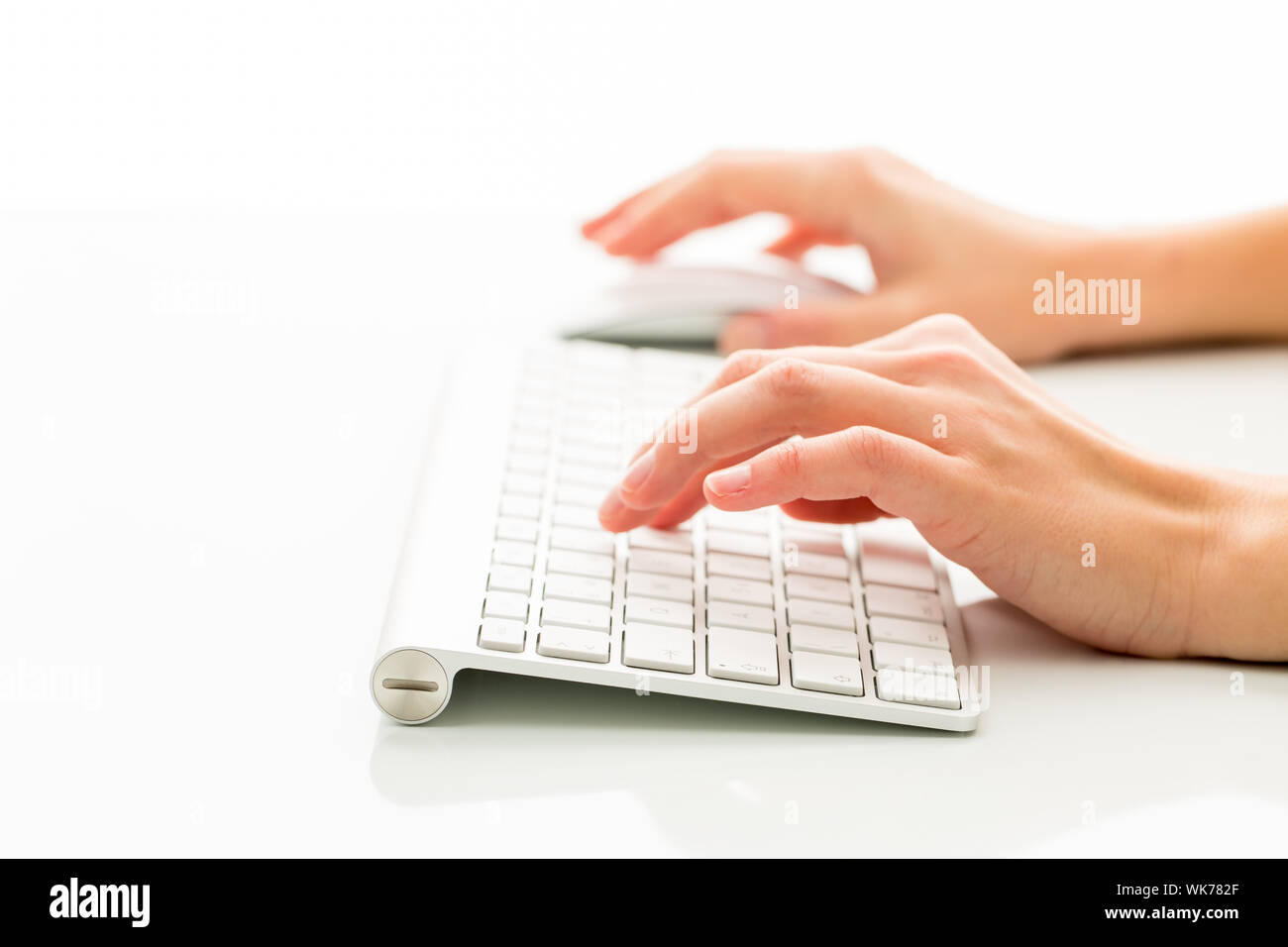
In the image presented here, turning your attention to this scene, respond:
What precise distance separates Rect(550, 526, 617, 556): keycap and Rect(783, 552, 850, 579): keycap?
3.9 inches

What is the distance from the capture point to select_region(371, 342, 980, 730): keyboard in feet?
2.11

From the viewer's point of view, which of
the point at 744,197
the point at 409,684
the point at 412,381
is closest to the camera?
the point at 409,684

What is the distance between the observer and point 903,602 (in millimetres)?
740

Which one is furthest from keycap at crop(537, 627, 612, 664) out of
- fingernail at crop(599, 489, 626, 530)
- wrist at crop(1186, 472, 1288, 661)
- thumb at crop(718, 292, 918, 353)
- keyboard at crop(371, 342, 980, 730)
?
thumb at crop(718, 292, 918, 353)

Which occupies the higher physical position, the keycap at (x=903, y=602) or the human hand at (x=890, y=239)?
the human hand at (x=890, y=239)

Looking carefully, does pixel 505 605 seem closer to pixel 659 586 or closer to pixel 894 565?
pixel 659 586

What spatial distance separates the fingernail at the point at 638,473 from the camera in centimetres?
72

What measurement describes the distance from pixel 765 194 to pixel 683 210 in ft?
0.23

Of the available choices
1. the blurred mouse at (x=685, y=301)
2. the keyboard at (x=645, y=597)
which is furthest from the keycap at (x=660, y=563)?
the blurred mouse at (x=685, y=301)

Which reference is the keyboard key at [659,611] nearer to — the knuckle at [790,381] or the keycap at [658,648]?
the keycap at [658,648]

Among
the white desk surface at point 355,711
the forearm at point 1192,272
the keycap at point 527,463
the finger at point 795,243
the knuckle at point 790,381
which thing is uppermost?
the finger at point 795,243

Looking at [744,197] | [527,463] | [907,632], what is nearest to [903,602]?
[907,632]

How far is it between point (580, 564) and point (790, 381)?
149mm

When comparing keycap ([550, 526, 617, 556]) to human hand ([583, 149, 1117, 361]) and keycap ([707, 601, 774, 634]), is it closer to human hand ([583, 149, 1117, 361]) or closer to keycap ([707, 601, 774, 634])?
keycap ([707, 601, 774, 634])
